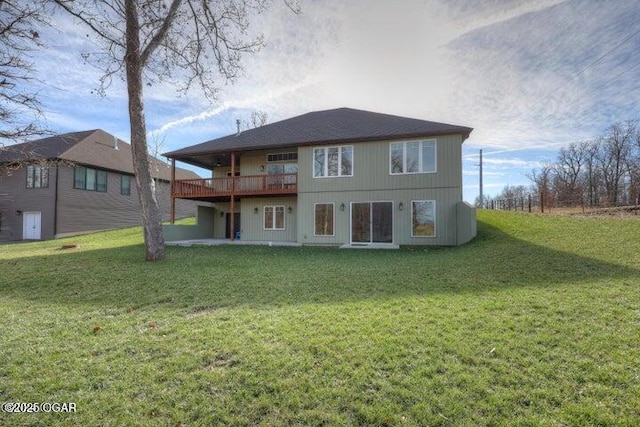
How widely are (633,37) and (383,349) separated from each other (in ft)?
50.1

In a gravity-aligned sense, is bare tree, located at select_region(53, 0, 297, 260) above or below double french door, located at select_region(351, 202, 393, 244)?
above

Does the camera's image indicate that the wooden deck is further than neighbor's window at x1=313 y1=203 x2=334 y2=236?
Yes

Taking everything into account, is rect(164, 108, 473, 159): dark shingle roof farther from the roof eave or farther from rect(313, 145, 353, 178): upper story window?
rect(313, 145, 353, 178): upper story window

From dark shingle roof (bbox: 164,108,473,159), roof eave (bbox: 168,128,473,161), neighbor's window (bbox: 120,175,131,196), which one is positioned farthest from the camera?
neighbor's window (bbox: 120,175,131,196)

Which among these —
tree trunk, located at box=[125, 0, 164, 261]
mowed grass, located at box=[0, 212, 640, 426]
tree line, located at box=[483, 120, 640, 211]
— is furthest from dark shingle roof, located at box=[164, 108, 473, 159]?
tree line, located at box=[483, 120, 640, 211]

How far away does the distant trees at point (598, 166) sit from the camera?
1352 inches

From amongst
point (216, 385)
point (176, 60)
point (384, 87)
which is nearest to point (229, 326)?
point (216, 385)

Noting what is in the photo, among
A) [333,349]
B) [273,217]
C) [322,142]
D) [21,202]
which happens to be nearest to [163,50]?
[322,142]

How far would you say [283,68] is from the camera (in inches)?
522

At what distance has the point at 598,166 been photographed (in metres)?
39.7

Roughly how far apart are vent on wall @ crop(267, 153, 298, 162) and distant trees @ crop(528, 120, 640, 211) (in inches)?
960

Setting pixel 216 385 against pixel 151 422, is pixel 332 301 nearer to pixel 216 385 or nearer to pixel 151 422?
pixel 216 385

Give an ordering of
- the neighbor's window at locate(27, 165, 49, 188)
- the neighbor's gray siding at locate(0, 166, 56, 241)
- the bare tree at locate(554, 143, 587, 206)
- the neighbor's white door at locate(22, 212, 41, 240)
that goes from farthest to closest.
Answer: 1. the bare tree at locate(554, 143, 587, 206)
2. the neighbor's white door at locate(22, 212, 41, 240)
3. the neighbor's window at locate(27, 165, 49, 188)
4. the neighbor's gray siding at locate(0, 166, 56, 241)

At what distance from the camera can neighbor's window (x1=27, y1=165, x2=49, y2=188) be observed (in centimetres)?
2179
